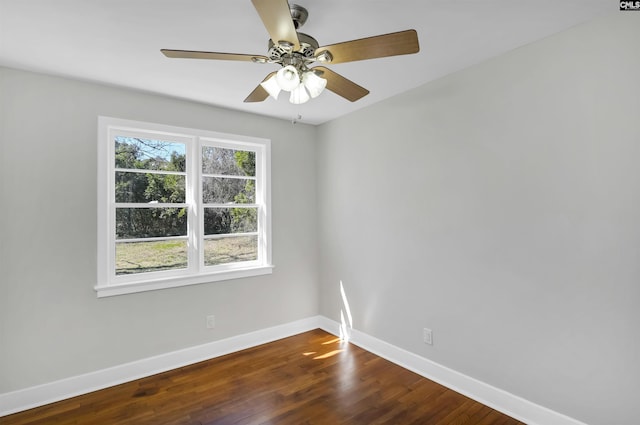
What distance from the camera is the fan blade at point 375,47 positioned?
138 cm

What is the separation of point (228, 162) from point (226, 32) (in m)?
1.70

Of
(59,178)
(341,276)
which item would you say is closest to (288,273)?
(341,276)

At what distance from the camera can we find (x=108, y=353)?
270 cm

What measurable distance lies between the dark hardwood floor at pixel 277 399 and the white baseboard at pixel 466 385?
0.22 ft

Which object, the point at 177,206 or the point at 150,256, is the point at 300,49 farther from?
the point at 150,256

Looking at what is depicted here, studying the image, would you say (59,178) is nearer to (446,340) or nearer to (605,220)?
(446,340)

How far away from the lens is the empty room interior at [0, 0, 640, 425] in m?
1.80

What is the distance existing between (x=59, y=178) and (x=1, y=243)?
60 cm

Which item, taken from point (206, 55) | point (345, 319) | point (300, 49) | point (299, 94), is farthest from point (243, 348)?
point (300, 49)

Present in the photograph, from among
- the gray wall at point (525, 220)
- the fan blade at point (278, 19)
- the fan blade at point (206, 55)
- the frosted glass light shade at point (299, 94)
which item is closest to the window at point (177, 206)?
the gray wall at point (525, 220)

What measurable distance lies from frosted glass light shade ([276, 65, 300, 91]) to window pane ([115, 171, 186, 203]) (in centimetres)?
199

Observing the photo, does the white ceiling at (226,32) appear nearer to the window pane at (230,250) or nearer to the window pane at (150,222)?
the window pane at (150,222)

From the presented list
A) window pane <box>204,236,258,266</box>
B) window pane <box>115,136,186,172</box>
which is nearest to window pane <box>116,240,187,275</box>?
window pane <box>204,236,258,266</box>

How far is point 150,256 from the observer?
3004 millimetres
